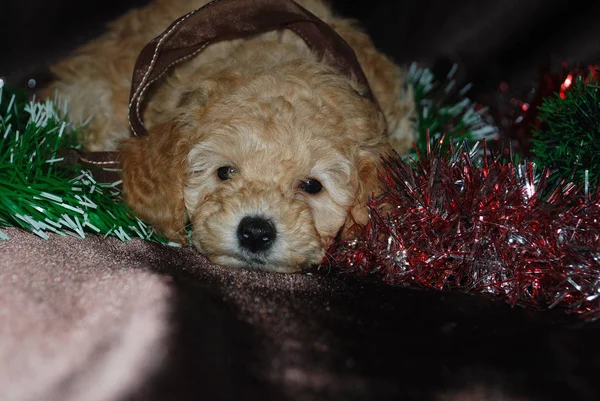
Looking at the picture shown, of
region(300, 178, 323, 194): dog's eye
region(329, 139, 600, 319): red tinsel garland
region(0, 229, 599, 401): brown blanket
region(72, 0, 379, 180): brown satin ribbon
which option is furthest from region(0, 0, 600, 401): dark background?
region(72, 0, 379, 180): brown satin ribbon

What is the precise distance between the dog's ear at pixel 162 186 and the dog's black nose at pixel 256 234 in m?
0.40

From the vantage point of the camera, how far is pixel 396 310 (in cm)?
208

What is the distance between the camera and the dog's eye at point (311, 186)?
2.80 metres

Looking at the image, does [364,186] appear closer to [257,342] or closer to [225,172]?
[225,172]

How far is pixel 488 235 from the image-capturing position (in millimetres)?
2396

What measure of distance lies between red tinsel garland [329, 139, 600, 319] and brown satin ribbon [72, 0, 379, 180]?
862 millimetres

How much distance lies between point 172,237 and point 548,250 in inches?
63.0

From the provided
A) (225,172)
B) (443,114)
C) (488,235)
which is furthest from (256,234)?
(443,114)

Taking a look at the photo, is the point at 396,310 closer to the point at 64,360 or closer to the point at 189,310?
the point at 189,310

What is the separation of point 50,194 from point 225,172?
75 cm

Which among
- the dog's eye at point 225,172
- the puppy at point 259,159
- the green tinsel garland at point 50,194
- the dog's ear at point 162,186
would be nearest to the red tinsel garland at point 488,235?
the puppy at point 259,159

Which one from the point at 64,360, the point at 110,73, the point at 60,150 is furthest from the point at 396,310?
the point at 110,73

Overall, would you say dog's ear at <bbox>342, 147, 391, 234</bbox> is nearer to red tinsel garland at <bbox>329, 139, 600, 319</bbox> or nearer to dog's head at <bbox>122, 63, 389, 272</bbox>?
dog's head at <bbox>122, 63, 389, 272</bbox>

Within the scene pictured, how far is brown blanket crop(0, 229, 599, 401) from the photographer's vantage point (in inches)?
65.0
